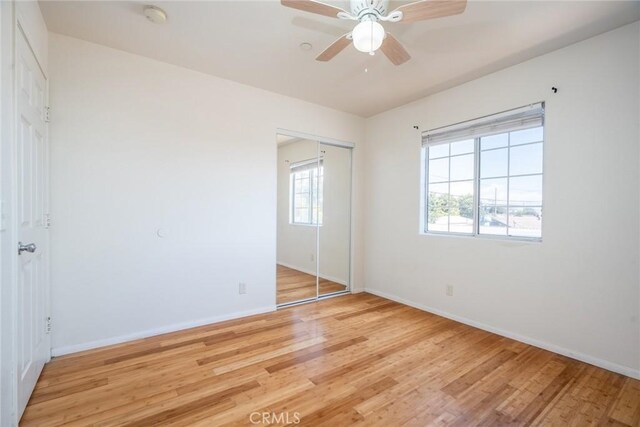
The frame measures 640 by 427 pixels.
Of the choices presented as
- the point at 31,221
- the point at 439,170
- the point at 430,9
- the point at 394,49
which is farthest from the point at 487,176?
the point at 31,221

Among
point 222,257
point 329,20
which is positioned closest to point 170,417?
point 222,257

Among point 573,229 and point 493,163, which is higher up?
point 493,163

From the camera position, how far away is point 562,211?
2.54 meters

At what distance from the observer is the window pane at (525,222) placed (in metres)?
2.76

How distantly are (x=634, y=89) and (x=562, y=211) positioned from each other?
101 centimetres

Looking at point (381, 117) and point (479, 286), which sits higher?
point (381, 117)

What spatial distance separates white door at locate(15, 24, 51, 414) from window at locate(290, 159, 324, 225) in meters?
2.59

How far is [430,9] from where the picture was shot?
5.45 ft

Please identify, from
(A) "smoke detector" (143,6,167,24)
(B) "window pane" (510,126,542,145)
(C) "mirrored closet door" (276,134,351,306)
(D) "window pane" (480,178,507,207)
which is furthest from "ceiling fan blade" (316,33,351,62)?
(D) "window pane" (480,178,507,207)

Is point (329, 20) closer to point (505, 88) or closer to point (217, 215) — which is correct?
point (505, 88)

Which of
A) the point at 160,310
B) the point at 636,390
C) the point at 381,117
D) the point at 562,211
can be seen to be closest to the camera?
the point at 636,390

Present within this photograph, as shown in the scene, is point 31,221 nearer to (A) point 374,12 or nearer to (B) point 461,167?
(A) point 374,12

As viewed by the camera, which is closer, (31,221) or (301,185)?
(31,221)

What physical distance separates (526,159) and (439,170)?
937mm
